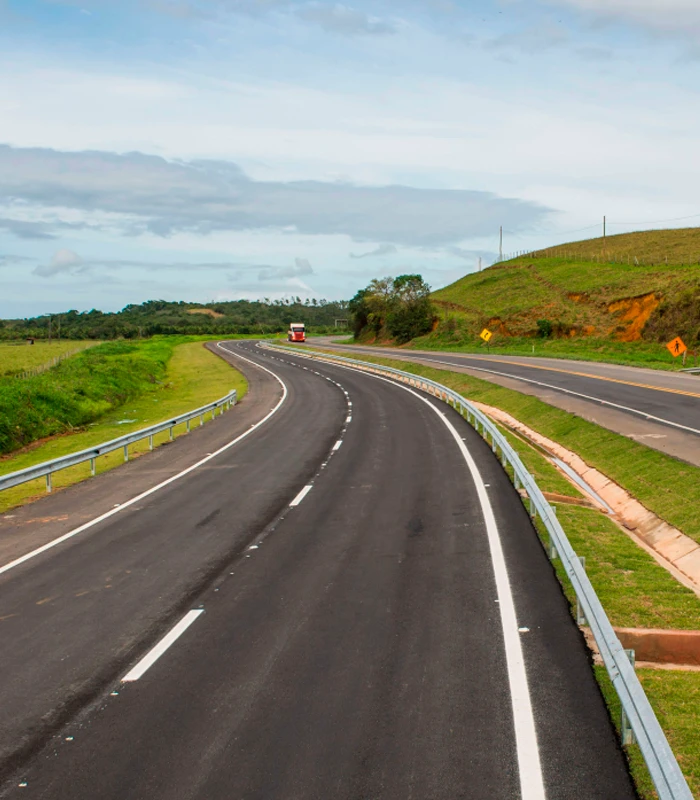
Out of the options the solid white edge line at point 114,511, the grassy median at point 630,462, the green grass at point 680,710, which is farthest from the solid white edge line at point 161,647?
the grassy median at point 630,462

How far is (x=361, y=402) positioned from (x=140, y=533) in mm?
24991

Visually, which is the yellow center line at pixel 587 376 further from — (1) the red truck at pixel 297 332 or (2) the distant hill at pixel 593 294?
(1) the red truck at pixel 297 332

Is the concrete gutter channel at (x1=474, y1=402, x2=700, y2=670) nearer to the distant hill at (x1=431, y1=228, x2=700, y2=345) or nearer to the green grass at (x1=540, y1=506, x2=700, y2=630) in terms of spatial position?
the green grass at (x1=540, y1=506, x2=700, y2=630)

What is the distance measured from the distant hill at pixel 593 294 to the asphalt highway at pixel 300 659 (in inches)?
1928

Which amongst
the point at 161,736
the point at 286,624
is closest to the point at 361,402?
the point at 286,624

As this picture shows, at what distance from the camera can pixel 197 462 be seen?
20969 mm

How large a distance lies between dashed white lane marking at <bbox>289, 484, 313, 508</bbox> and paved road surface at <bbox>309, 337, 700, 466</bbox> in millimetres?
8444

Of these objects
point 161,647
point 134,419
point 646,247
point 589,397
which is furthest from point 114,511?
point 646,247

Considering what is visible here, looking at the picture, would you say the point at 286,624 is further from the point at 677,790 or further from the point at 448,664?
the point at 677,790

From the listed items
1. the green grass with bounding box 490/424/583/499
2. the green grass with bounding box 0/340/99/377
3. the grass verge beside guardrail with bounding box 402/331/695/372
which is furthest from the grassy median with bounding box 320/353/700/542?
the green grass with bounding box 0/340/99/377

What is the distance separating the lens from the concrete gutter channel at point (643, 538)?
25.1ft

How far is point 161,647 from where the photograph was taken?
7.84 metres

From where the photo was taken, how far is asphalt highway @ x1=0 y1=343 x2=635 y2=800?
5.41 m

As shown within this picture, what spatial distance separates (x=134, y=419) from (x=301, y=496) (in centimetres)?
2109
